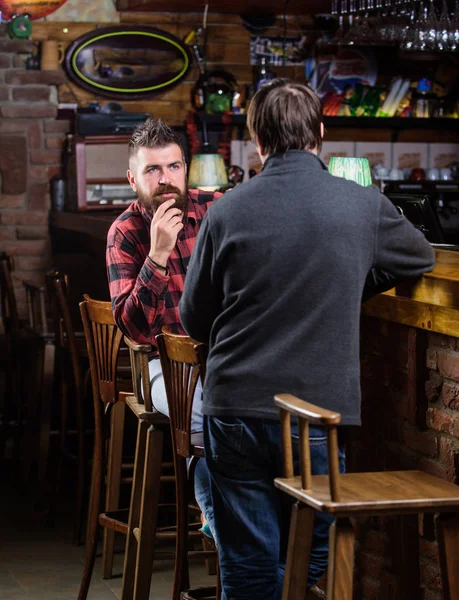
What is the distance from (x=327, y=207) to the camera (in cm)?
219

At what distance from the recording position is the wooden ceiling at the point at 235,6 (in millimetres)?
6821

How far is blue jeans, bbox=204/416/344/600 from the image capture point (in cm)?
229

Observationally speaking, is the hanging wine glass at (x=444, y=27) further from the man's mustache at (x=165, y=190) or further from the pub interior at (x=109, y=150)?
the man's mustache at (x=165, y=190)

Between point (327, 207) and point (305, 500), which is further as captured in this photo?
point (327, 207)

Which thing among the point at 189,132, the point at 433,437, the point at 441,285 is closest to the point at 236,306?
the point at 441,285

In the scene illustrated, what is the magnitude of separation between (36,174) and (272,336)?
4.91 meters

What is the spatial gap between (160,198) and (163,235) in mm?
267

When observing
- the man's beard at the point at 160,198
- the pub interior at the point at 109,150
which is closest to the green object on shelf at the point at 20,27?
the pub interior at the point at 109,150

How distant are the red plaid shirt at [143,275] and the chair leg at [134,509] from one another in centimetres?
30

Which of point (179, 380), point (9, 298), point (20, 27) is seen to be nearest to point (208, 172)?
point (9, 298)

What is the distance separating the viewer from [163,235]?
3.01 metres

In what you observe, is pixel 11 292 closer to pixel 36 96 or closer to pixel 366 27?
pixel 36 96

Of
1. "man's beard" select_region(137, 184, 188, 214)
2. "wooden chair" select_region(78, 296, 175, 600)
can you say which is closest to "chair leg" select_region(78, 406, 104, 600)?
"wooden chair" select_region(78, 296, 175, 600)

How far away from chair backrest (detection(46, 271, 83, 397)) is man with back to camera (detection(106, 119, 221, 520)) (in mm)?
1096
